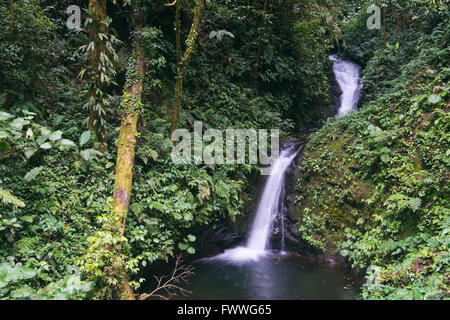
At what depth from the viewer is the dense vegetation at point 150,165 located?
4.09 meters

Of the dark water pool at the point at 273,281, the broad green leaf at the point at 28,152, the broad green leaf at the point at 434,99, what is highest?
the broad green leaf at the point at 434,99

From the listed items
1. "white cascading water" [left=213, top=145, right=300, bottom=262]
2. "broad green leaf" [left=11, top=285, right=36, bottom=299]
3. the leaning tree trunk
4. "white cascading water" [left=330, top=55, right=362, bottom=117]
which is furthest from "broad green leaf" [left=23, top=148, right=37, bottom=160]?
"white cascading water" [left=330, top=55, right=362, bottom=117]

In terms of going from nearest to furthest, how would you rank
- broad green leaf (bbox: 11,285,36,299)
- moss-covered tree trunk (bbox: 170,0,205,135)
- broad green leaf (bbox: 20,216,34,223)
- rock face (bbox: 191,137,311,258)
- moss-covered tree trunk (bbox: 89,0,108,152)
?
broad green leaf (bbox: 11,285,36,299) → broad green leaf (bbox: 20,216,34,223) → moss-covered tree trunk (bbox: 89,0,108,152) → moss-covered tree trunk (bbox: 170,0,205,135) → rock face (bbox: 191,137,311,258)

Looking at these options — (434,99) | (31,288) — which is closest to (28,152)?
(31,288)

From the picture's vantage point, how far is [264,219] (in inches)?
323

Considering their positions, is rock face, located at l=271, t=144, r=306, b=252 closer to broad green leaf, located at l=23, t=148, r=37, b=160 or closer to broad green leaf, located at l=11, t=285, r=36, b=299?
broad green leaf, located at l=11, t=285, r=36, b=299

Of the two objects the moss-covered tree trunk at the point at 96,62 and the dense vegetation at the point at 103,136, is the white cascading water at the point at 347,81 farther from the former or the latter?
the moss-covered tree trunk at the point at 96,62

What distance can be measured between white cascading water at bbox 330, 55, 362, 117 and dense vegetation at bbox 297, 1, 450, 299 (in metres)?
4.46

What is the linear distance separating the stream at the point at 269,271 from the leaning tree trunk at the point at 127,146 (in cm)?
195

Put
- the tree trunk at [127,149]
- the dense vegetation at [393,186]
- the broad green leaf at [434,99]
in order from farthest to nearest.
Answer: the broad green leaf at [434,99]
the dense vegetation at [393,186]
the tree trunk at [127,149]

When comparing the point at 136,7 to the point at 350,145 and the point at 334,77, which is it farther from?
the point at 334,77

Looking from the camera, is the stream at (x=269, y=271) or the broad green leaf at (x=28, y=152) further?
the stream at (x=269, y=271)

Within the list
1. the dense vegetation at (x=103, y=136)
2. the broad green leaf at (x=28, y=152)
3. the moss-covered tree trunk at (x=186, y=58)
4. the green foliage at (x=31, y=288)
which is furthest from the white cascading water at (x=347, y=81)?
the green foliage at (x=31, y=288)

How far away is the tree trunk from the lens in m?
4.27
